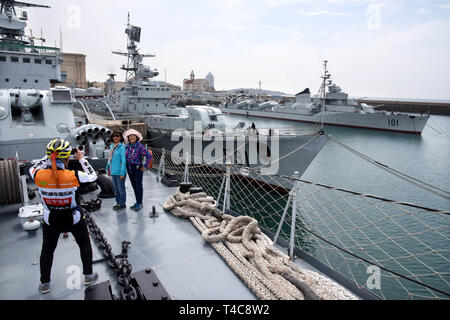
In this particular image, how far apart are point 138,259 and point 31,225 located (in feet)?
5.52

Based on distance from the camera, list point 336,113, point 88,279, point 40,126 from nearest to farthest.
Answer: point 88,279 < point 40,126 < point 336,113

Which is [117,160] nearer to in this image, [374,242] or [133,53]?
[374,242]

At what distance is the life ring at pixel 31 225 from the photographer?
3.66 m

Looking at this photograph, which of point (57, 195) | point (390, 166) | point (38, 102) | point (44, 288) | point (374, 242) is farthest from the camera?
point (390, 166)

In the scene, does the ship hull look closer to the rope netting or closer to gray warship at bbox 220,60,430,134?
gray warship at bbox 220,60,430,134

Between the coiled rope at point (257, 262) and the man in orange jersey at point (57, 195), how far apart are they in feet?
4.96

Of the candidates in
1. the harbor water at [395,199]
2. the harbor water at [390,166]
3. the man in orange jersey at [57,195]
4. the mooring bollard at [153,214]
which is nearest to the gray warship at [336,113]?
the harbor water at [395,199]

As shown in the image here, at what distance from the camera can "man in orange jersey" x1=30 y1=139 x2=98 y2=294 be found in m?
2.24

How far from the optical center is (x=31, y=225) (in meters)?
3.68

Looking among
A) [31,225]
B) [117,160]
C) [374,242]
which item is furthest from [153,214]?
[374,242]

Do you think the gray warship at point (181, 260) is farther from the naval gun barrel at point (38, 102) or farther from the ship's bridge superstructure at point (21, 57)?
the ship's bridge superstructure at point (21, 57)

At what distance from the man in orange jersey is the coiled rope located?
1511 millimetres

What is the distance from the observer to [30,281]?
2.70 metres
